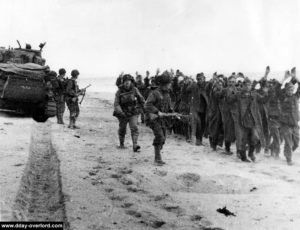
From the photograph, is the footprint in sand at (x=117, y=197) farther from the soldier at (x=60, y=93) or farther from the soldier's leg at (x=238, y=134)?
the soldier at (x=60, y=93)

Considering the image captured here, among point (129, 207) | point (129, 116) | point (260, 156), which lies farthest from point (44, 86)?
point (129, 207)

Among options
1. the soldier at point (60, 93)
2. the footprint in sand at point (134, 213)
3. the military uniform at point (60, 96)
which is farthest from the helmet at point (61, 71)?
the footprint in sand at point (134, 213)

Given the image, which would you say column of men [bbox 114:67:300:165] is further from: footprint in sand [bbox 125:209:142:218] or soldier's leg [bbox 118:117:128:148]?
footprint in sand [bbox 125:209:142:218]

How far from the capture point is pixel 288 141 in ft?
32.4

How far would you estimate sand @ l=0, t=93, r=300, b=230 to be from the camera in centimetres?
533

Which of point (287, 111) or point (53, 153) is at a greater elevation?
point (287, 111)

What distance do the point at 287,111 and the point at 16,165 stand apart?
228 inches

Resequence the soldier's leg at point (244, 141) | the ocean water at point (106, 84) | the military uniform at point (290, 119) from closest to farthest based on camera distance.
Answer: the soldier's leg at point (244, 141) < the military uniform at point (290, 119) < the ocean water at point (106, 84)

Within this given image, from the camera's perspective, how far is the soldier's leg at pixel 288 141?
9773 mm

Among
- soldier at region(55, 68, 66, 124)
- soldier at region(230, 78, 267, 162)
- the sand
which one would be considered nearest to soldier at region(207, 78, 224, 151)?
the sand

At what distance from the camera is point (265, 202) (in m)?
6.28

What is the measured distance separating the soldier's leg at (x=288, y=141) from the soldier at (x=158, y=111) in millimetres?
2852

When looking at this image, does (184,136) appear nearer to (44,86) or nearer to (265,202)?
(44,86)

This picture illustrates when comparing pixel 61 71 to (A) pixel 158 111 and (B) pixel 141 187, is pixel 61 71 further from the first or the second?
(B) pixel 141 187
